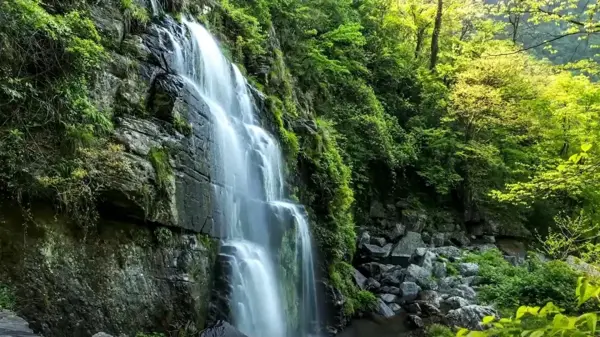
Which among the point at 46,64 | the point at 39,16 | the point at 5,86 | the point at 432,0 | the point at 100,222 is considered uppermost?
the point at 432,0

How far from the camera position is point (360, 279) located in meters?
14.8

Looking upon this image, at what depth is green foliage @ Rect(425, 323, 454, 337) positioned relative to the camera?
10.4 metres

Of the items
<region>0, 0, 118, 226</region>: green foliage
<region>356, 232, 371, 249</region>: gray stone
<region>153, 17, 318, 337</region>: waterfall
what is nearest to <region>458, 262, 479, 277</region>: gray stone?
<region>356, 232, 371, 249</region>: gray stone

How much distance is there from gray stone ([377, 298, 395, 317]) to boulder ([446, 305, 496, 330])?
5.26ft

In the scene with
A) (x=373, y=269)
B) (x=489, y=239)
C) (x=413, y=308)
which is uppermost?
(x=489, y=239)

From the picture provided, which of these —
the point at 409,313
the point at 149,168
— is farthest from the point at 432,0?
the point at 149,168

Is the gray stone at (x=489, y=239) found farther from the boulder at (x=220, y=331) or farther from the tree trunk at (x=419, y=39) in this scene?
the boulder at (x=220, y=331)

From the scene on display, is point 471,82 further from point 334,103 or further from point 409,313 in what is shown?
point 409,313

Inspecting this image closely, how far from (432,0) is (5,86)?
940 inches

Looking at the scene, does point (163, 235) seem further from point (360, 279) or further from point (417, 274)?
point (417, 274)

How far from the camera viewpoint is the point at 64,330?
16.4 feet

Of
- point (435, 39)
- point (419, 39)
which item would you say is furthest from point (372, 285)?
point (419, 39)

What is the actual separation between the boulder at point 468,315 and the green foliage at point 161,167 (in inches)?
347

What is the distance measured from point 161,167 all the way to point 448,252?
47.1 feet
